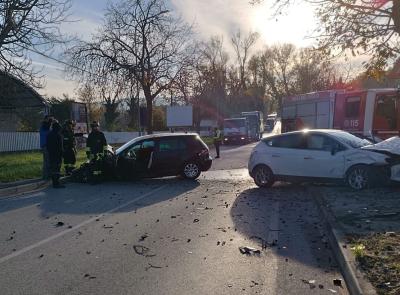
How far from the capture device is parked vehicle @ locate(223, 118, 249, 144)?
1826 inches

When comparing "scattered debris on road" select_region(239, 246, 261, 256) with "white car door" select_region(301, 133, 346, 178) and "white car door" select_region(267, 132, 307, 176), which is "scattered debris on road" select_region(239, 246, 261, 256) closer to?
"white car door" select_region(301, 133, 346, 178)

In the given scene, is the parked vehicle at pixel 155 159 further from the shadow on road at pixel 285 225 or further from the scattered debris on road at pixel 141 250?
the scattered debris on road at pixel 141 250

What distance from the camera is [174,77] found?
35.1 metres

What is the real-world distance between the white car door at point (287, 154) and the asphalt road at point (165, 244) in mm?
733

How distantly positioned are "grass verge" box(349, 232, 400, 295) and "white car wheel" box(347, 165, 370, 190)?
497cm

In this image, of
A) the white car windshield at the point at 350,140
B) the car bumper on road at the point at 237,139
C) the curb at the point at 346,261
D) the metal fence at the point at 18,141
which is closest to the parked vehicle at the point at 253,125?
the car bumper on road at the point at 237,139

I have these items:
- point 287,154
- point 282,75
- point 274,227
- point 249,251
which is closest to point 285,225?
point 274,227

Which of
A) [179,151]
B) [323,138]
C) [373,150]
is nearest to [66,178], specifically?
[179,151]

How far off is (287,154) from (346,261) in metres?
7.52

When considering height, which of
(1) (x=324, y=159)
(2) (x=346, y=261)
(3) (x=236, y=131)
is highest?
(1) (x=324, y=159)

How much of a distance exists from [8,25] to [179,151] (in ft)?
24.2

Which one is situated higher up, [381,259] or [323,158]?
[323,158]

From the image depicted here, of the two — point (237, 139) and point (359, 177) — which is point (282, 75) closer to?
point (237, 139)

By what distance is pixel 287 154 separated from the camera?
13.3 m
